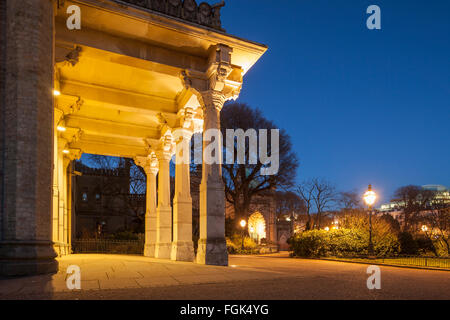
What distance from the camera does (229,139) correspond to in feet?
111

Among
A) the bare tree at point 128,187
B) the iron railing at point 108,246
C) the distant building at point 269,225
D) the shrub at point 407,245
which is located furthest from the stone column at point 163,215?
the distant building at point 269,225

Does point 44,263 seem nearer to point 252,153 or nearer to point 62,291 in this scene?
point 62,291

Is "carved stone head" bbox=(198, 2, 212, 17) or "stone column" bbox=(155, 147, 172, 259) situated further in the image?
"stone column" bbox=(155, 147, 172, 259)

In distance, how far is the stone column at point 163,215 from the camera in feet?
60.6

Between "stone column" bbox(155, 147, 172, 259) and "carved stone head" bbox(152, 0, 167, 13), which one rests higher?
"carved stone head" bbox(152, 0, 167, 13)

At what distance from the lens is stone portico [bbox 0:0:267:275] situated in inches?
333

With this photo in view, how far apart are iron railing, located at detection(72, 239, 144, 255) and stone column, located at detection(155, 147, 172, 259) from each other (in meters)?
6.49

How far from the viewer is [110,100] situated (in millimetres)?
15867

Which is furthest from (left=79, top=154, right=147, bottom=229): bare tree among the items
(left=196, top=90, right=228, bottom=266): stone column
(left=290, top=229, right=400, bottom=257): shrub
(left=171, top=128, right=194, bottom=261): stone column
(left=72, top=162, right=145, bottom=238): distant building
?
(left=196, top=90, right=228, bottom=266): stone column

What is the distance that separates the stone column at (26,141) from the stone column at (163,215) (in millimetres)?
9999

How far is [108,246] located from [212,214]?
15693 millimetres

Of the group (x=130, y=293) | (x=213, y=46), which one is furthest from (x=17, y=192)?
(x=213, y=46)

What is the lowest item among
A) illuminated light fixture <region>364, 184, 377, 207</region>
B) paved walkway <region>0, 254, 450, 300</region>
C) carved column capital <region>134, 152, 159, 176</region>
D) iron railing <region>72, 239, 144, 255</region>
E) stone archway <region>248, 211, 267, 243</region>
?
stone archway <region>248, 211, 267, 243</region>

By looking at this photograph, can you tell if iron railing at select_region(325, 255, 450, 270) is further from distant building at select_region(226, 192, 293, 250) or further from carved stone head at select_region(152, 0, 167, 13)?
distant building at select_region(226, 192, 293, 250)
